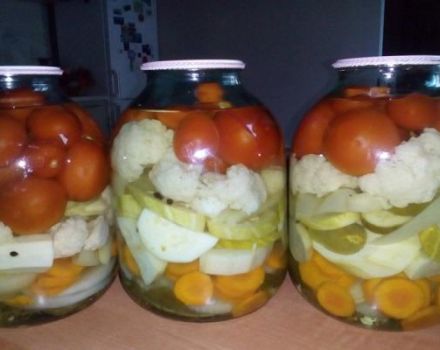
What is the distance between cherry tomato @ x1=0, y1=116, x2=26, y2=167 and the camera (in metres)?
0.48

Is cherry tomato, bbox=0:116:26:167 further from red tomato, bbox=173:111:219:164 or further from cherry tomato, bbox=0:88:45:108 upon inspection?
red tomato, bbox=173:111:219:164

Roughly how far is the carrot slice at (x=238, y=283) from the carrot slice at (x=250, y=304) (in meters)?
0.01

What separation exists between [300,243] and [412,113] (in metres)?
0.19

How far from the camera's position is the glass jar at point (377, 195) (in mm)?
448

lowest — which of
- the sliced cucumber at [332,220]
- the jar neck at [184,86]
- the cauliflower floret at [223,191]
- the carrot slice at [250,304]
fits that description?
the carrot slice at [250,304]

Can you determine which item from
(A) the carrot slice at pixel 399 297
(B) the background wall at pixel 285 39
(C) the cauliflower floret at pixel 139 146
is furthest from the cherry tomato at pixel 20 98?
(B) the background wall at pixel 285 39

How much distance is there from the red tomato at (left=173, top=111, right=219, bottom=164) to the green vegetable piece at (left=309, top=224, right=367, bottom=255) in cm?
15

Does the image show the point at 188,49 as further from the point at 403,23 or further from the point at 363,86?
the point at 363,86

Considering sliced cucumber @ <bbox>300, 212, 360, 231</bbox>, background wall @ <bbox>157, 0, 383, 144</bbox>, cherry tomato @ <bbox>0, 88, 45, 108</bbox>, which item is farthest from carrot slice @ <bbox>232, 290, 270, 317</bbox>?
background wall @ <bbox>157, 0, 383, 144</bbox>

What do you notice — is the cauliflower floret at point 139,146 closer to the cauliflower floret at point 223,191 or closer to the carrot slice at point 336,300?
the cauliflower floret at point 223,191

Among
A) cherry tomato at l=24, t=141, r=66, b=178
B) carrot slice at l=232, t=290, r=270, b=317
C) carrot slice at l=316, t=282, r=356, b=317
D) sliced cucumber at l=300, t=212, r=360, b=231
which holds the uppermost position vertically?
cherry tomato at l=24, t=141, r=66, b=178

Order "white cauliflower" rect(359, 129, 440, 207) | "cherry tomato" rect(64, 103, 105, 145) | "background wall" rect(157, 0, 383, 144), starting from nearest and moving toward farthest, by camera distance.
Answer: "white cauliflower" rect(359, 129, 440, 207)
"cherry tomato" rect(64, 103, 105, 145)
"background wall" rect(157, 0, 383, 144)

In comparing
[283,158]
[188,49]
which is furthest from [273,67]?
[283,158]

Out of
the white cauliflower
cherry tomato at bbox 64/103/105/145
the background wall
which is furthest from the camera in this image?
the background wall
